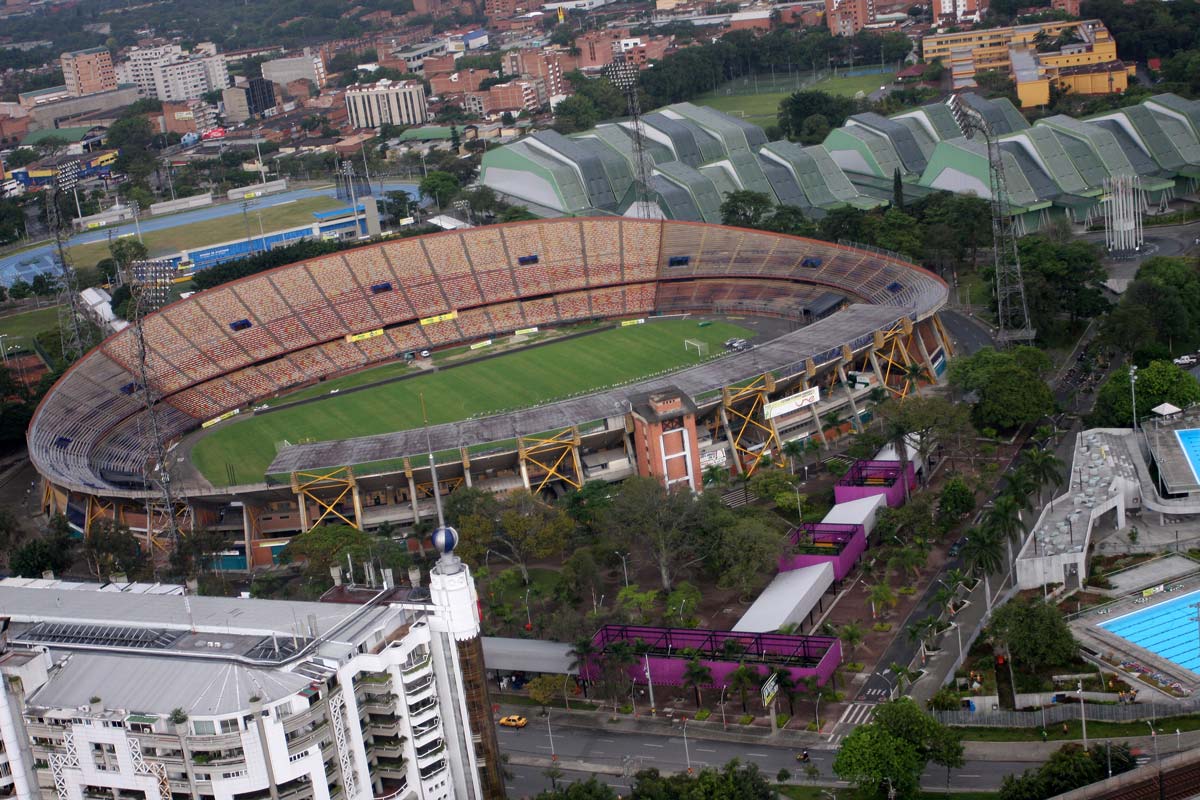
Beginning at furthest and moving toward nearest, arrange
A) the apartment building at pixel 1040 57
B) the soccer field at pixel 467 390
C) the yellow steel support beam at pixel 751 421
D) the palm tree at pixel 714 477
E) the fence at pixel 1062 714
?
the apartment building at pixel 1040 57 → the soccer field at pixel 467 390 → the yellow steel support beam at pixel 751 421 → the palm tree at pixel 714 477 → the fence at pixel 1062 714

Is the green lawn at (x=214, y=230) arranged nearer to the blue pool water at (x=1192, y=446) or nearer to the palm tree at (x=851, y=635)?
the palm tree at (x=851, y=635)

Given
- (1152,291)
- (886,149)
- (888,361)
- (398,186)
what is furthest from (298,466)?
(398,186)

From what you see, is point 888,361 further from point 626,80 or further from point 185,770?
point 185,770

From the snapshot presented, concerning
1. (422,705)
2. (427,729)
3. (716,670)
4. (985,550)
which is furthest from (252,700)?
(985,550)

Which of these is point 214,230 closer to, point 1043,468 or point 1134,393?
point 1134,393

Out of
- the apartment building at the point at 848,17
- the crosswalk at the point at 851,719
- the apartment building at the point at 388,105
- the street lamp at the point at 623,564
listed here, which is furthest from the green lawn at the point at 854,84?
the crosswalk at the point at 851,719

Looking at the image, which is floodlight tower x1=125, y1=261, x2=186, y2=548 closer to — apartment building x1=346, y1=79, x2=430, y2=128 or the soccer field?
the soccer field

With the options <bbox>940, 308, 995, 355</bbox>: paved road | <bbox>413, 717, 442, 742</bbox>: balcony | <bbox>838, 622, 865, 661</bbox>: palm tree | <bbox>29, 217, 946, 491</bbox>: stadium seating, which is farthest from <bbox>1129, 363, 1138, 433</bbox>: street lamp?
<bbox>413, 717, 442, 742</bbox>: balcony
